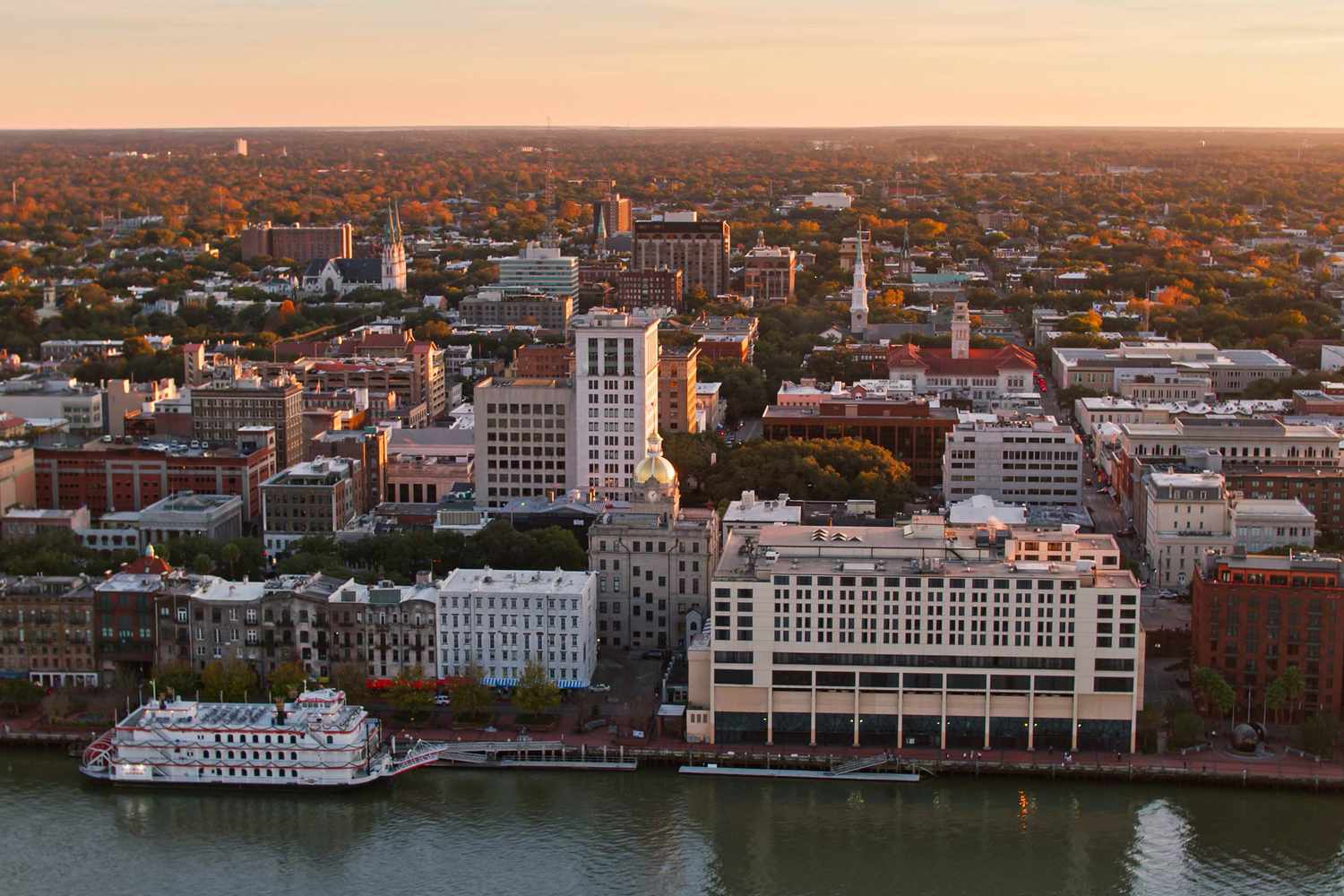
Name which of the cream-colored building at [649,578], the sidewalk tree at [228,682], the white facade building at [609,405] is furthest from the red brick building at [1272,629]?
the sidewalk tree at [228,682]

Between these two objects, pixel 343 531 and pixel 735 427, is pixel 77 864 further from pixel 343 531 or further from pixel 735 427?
pixel 735 427

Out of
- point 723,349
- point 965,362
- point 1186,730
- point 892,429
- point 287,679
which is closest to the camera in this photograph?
point 1186,730

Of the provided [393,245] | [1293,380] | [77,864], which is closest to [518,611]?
[77,864]

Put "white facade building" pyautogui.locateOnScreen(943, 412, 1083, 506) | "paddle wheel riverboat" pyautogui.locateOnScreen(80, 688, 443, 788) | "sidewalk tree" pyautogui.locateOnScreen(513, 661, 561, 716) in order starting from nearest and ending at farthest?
"paddle wheel riverboat" pyautogui.locateOnScreen(80, 688, 443, 788) < "sidewalk tree" pyautogui.locateOnScreen(513, 661, 561, 716) < "white facade building" pyautogui.locateOnScreen(943, 412, 1083, 506)

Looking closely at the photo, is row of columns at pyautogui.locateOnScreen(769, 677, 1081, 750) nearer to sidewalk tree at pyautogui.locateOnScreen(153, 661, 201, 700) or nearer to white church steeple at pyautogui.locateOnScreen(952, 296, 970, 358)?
sidewalk tree at pyautogui.locateOnScreen(153, 661, 201, 700)

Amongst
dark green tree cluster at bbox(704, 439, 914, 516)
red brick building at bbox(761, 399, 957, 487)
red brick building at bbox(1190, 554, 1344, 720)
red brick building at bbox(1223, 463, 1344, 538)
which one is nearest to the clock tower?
dark green tree cluster at bbox(704, 439, 914, 516)

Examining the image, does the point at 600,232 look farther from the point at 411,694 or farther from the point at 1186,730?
the point at 1186,730

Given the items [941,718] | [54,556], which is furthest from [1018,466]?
[54,556]
